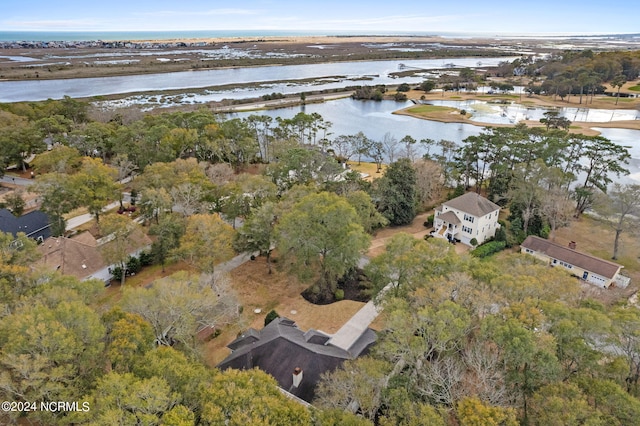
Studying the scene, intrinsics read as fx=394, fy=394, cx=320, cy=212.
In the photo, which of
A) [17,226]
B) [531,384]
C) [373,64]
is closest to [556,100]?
[373,64]

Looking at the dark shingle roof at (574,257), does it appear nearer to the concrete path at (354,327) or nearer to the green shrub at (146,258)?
the concrete path at (354,327)

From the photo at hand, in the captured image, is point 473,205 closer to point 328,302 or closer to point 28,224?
point 328,302

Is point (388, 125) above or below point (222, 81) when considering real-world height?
below

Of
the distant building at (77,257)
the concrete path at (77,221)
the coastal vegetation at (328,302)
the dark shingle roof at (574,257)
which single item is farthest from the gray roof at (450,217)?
the concrete path at (77,221)

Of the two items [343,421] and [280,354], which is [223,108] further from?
[343,421]

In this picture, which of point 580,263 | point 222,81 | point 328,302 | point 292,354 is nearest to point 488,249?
point 580,263

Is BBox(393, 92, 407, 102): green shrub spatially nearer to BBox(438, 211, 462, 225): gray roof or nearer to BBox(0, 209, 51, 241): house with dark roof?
BBox(438, 211, 462, 225): gray roof
